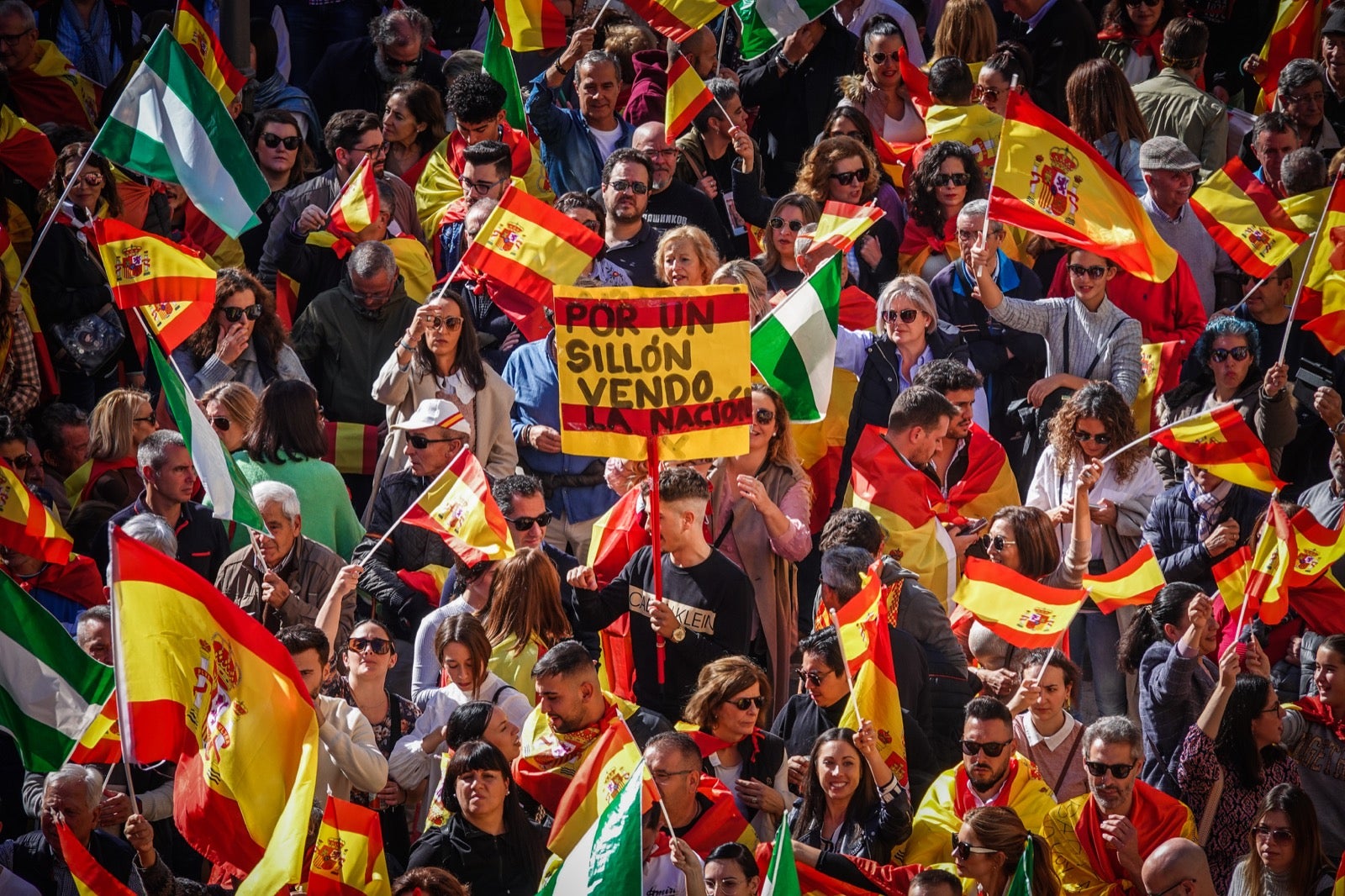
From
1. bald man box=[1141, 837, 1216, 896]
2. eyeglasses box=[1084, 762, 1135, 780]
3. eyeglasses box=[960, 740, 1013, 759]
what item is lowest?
bald man box=[1141, 837, 1216, 896]

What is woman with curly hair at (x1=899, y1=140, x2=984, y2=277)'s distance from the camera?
12328 millimetres

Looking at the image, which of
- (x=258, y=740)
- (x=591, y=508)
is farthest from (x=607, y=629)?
(x=258, y=740)

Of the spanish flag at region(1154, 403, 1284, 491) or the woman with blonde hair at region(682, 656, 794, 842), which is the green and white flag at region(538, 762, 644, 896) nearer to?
the woman with blonde hair at region(682, 656, 794, 842)

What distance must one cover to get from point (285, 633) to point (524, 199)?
3.16 metres

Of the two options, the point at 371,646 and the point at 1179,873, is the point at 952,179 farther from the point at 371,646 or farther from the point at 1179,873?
the point at 1179,873

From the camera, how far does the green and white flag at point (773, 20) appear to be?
507 inches

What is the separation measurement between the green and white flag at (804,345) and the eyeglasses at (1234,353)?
1.81 meters

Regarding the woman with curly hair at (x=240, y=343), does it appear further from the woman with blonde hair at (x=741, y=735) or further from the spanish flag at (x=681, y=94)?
the woman with blonde hair at (x=741, y=735)

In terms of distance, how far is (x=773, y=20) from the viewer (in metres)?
13.0

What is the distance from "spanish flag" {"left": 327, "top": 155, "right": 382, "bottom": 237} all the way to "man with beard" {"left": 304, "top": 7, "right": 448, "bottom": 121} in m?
1.94

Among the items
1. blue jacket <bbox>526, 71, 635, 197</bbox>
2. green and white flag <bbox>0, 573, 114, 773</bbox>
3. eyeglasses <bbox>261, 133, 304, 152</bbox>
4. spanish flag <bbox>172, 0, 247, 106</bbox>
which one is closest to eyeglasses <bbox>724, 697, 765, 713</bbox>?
green and white flag <bbox>0, 573, 114, 773</bbox>

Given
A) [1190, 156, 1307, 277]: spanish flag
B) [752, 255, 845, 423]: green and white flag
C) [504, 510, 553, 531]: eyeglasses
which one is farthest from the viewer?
[1190, 156, 1307, 277]: spanish flag

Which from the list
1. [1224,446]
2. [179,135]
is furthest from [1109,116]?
[179,135]

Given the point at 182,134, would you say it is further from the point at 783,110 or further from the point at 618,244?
the point at 783,110
